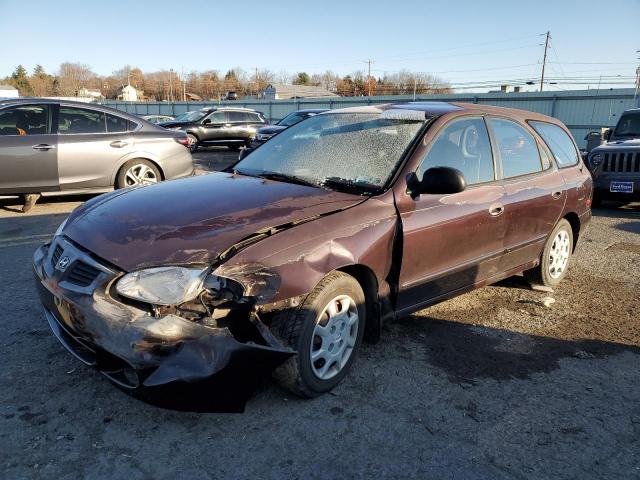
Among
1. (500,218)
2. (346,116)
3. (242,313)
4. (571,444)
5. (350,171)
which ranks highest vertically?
(346,116)

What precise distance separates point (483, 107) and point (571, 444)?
268 centimetres

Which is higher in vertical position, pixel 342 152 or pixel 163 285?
pixel 342 152

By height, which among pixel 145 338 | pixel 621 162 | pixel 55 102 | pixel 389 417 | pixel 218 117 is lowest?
pixel 389 417

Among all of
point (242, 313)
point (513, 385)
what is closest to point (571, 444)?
point (513, 385)

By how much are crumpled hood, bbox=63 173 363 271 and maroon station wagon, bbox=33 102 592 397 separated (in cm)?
1

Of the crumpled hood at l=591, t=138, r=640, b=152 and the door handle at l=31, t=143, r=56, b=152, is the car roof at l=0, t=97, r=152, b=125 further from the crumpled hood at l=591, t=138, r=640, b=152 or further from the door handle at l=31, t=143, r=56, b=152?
the crumpled hood at l=591, t=138, r=640, b=152

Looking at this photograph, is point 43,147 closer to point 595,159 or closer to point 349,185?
point 349,185

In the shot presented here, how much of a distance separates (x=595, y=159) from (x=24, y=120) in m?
9.46

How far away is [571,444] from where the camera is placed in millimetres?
2564

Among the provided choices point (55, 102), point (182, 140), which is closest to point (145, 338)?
point (55, 102)

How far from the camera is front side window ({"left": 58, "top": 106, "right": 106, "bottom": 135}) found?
283 inches

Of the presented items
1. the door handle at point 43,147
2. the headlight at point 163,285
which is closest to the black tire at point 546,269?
the headlight at point 163,285

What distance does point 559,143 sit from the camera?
5.06 metres

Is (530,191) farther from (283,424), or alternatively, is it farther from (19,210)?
(19,210)
